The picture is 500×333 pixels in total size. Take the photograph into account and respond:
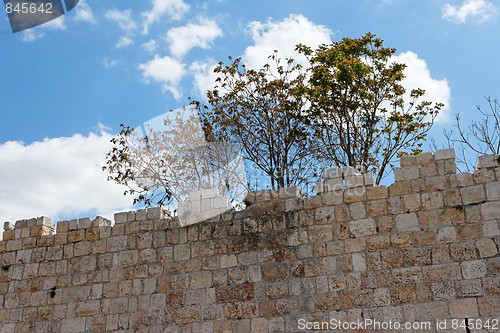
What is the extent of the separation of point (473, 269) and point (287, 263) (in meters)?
2.44

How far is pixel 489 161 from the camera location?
7.20 meters

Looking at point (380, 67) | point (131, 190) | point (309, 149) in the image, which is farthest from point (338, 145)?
point (131, 190)

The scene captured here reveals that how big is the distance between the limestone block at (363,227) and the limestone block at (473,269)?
1230 mm

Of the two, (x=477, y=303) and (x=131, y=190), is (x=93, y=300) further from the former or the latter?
(x=131, y=190)

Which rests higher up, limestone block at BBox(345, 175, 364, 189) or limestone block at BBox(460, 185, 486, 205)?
limestone block at BBox(345, 175, 364, 189)

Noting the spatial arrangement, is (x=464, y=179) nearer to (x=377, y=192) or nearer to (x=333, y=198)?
(x=377, y=192)

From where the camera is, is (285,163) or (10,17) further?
(285,163)

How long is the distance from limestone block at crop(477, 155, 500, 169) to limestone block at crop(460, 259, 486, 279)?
1265 mm

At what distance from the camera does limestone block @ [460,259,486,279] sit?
22.3 ft

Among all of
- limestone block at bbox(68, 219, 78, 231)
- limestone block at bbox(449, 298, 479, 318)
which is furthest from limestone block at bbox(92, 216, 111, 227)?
limestone block at bbox(449, 298, 479, 318)

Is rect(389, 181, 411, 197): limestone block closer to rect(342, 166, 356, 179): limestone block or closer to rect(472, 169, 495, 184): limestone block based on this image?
rect(342, 166, 356, 179): limestone block

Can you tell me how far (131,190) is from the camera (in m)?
16.1

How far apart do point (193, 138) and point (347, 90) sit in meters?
4.92

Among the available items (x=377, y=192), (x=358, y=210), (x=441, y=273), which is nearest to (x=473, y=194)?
(x=441, y=273)
